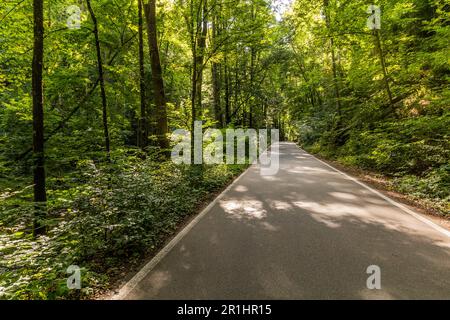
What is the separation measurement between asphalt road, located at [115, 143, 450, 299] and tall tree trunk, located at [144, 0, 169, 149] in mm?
5228

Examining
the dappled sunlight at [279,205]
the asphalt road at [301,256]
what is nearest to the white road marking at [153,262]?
the asphalt road at [301,256]

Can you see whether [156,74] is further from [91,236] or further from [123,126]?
[91,236]

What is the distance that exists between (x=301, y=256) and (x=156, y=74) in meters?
9.37

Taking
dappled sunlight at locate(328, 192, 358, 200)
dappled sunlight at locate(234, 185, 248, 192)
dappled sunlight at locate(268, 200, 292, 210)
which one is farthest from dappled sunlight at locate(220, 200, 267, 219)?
dappled sunlight at locate(328, 192, 358, 200)

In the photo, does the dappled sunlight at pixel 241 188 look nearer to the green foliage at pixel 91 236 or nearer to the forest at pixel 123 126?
the forest at pixel 123 126

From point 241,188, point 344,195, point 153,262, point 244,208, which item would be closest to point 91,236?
point 153,262

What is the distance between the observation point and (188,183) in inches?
362

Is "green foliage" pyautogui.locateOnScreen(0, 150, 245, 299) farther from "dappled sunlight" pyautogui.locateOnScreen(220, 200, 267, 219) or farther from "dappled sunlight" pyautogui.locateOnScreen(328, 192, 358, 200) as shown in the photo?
"dappled sunlight" pyautogui.locateOnScreen(328, 192, 358, 200)

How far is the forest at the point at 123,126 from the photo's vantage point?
4.69 m

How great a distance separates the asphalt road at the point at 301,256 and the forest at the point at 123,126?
848 millimetres

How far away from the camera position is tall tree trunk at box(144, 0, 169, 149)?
1085 cm

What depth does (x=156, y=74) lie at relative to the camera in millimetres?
10922

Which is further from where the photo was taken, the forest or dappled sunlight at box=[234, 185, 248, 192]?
dappled sunlight at box=[234, 185, 248, 192]

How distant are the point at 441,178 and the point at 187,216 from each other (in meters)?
7.87
